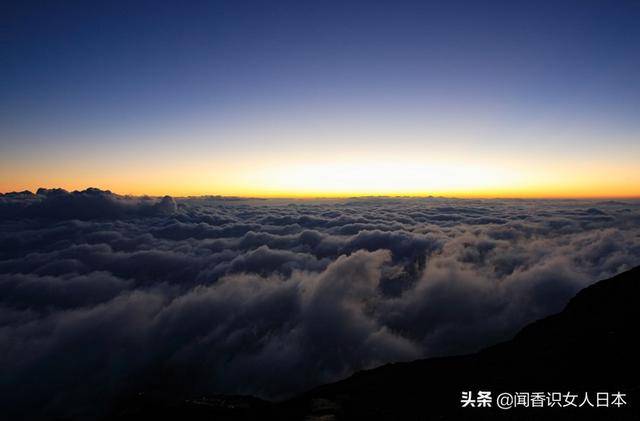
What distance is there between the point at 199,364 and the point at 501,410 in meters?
113

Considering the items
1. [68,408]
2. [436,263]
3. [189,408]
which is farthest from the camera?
[436,263]

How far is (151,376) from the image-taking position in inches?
4215

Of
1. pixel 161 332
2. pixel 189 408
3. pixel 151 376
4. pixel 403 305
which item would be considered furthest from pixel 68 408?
pixel 403 305

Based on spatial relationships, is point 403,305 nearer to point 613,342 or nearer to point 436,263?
point 436,263

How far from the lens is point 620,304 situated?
2794cm

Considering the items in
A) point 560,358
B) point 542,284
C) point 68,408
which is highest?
point 560,358

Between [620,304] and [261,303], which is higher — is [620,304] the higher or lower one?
the higher one

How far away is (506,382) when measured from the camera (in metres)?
19.6

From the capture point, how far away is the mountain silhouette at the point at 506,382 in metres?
14.8

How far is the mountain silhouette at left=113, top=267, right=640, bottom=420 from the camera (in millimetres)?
14838

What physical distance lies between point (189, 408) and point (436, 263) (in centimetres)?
17187

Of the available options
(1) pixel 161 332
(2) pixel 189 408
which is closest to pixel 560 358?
(2) pixel 189 408

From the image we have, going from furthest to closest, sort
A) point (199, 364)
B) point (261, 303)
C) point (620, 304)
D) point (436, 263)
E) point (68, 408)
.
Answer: point (436, 263) < point (261, 303) < point (199, 364) < point (68, 408) < point (620, 304)

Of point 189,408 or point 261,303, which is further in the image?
point 261,303
